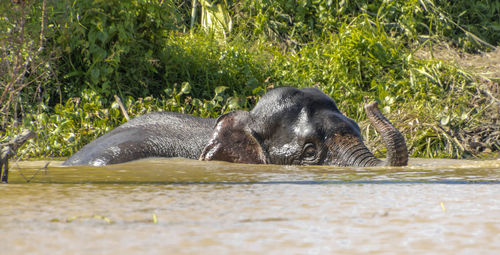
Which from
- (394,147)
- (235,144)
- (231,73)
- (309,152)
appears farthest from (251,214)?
(231,73)

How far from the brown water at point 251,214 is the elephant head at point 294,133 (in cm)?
86

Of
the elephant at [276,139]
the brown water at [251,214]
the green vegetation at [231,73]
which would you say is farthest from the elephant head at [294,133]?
the green vegetation at [231,73]

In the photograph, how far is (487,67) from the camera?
9398mm

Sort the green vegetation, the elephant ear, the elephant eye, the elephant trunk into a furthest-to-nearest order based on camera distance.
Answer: the green vegetation, the elephant ear, the elephant eye, the elephant trunk

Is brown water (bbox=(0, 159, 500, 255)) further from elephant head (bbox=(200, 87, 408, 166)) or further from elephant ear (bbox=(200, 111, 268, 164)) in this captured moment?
elephant ear (bbox=(200, 111, 268, 164))

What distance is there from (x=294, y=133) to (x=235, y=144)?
494mm

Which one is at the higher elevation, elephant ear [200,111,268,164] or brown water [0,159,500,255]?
brown water [0,159,500,255]

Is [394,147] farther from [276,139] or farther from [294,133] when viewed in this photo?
[276,139]

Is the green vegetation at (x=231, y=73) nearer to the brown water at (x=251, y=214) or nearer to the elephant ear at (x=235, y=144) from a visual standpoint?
the elephant ear at (x=235, y=144)

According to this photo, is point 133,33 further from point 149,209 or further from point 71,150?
point 149,209

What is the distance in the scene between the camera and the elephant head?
5156mm

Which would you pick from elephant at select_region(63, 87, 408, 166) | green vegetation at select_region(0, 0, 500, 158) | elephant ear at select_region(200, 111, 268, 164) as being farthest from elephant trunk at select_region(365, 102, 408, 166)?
green vegetation at select_region(0, 0, 500, 158)

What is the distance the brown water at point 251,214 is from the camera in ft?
6.95

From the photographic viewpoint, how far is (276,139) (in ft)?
17.7
